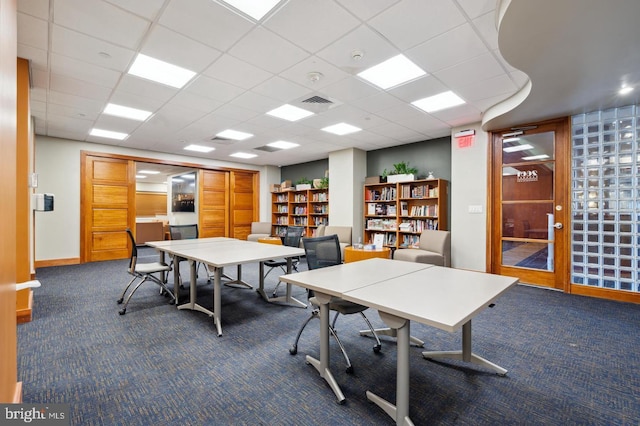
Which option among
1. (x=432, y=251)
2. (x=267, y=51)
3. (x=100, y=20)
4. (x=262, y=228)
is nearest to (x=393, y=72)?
(x=267, y=51)

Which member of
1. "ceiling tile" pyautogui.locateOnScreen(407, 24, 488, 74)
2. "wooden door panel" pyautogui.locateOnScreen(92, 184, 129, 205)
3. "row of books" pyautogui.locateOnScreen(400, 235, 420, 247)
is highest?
"ceiling tile" pyautogui.locateOnScreen(407, 24, 488, 74)

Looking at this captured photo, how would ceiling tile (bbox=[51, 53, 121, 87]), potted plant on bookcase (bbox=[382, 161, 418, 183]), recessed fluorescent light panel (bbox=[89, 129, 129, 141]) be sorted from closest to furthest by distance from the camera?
ceiling tile (bbox=[51, 53, 121, 87]) → recessed fluorescent light panel (bbox=[89, 129, 129, 141]) → potted plant on bookcase (bbox=[382, 161, 418, 183])

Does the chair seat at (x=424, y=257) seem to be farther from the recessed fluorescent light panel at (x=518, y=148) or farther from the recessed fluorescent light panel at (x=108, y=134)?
the recessed fluorescent light panel at (x=108, y=134)

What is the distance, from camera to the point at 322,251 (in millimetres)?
2773

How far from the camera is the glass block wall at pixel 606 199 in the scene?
3.75m

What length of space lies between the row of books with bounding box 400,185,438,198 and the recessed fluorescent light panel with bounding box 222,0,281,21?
15.2 feet

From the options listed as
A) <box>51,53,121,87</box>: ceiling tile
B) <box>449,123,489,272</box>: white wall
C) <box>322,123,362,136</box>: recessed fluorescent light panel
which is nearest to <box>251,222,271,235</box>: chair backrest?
<box>322,123,362,136</box>: recessed fluorescent light panel

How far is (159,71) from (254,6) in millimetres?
1679

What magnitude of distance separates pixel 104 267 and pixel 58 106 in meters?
3.21

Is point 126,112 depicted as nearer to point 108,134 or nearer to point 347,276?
point 108,134

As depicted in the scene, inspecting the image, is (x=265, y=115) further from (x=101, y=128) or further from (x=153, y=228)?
(x=153, y=228)

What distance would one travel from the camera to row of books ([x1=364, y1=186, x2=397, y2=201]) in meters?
6.47

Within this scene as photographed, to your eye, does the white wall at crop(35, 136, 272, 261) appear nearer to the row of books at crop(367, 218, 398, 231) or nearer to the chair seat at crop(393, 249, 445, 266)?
the row of books at crop(367, 218, 398, 231)

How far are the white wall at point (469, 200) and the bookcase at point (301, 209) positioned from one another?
133 inches
